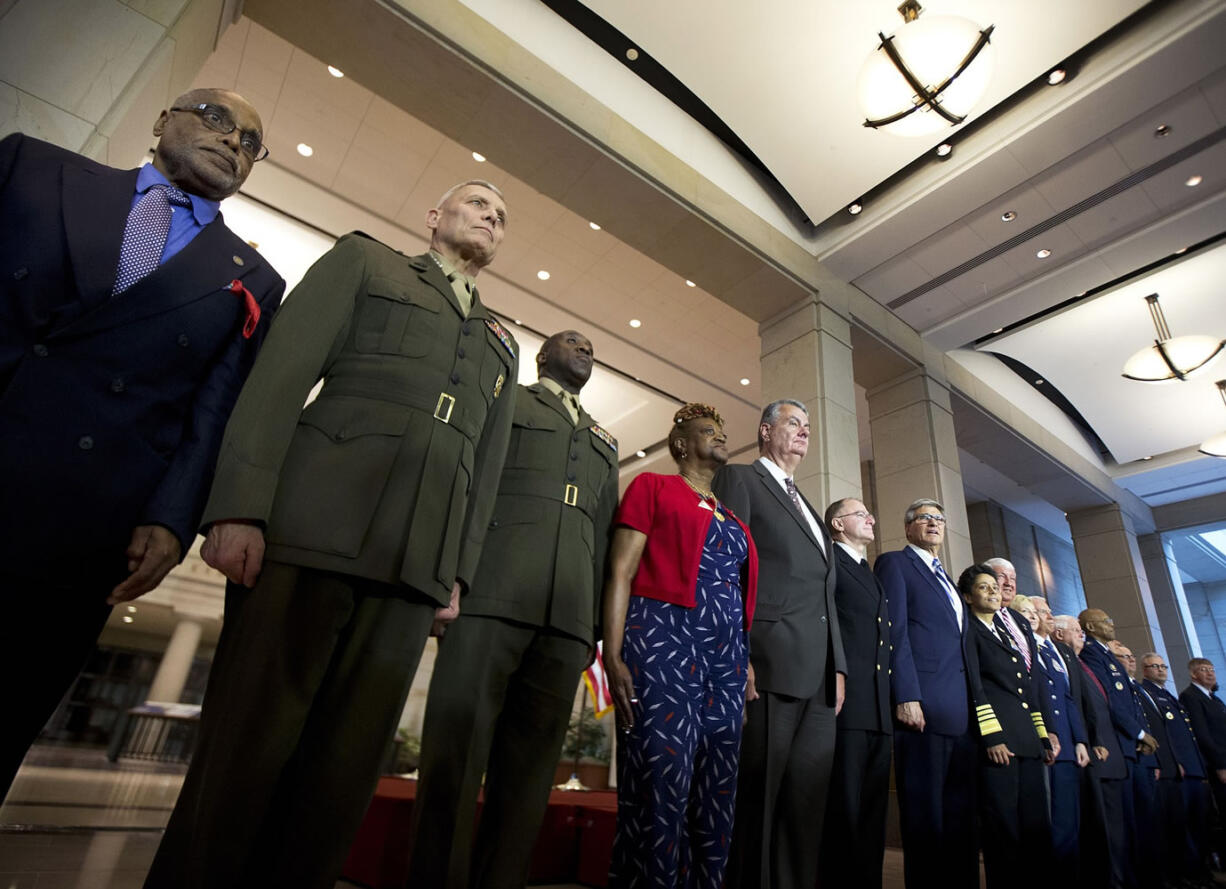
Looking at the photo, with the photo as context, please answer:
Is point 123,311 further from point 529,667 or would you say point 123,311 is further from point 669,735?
point 669,735

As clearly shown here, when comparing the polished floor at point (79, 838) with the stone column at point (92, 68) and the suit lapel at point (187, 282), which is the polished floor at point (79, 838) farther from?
the stone column at point (92, 68)

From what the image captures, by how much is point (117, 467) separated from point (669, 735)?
4.85 ft

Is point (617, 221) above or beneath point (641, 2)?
beneath

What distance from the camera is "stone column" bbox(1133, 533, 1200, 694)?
12.3 metres

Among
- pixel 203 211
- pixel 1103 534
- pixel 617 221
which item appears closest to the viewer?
pixel 203 211

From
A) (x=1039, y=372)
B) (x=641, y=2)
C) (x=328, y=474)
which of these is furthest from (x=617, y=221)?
(x=1039, y=372)

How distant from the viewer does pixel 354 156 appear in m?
6.56

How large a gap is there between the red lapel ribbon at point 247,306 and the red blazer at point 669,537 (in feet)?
3.78

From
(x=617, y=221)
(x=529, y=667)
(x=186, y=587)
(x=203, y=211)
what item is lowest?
(x=529, y=667)

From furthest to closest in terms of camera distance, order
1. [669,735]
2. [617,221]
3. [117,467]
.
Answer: [617,221], [669,735], [117,467]

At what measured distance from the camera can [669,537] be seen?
2.24 metres

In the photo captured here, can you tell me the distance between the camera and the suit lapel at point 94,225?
1.26m

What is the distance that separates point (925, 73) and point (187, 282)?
4.87 metres

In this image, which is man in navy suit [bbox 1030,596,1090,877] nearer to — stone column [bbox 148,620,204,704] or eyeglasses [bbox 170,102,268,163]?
eyeglasses [bbox 170,102,268,163]
